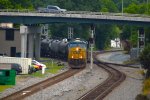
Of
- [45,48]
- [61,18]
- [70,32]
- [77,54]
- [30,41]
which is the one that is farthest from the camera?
[70,32]

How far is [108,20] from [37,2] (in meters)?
76.7

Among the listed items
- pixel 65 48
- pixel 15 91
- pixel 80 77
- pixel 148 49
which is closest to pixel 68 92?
pixel 15 91

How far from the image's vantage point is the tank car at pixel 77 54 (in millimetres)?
73812

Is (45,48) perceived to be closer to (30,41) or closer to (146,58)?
(30,41)

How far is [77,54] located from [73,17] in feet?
47.7

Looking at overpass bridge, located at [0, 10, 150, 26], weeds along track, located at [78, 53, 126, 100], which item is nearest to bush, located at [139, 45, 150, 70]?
weeds along track, located at [78, 53, 126, 100]

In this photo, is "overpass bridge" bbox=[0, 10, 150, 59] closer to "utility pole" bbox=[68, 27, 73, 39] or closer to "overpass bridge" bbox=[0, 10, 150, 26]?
"overpass bridge" bbox=[0, 10, 150, 26]

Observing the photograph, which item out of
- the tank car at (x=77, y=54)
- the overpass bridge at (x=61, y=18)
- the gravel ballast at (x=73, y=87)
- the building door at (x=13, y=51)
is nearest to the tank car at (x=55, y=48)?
the overpass bridge at (x=61, y=18)

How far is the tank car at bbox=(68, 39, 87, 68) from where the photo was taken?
242ft

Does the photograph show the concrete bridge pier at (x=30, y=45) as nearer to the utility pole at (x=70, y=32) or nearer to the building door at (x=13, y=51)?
the building door at (x=13, y=51)

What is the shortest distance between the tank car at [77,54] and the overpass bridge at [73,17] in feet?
40.0

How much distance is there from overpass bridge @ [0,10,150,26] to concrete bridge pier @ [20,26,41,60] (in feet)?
5.73

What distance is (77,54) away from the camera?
7381 centimetres

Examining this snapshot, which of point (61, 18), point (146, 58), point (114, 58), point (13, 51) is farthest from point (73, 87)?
point (114, 58)
